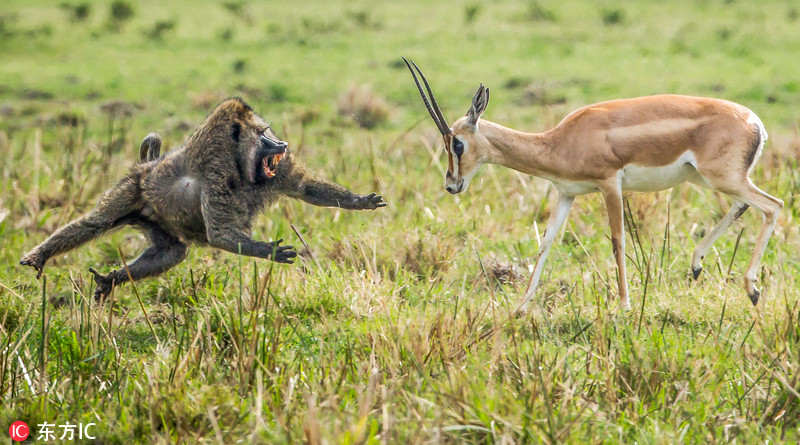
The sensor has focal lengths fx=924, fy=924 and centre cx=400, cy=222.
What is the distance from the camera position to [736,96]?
11.9 m

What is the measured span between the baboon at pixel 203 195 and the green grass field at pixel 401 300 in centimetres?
31

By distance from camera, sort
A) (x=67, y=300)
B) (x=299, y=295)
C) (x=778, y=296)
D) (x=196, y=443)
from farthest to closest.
→ (x=67, y=300) < (x=299, y=295) < (x=778, y=296) < (x=196, y=443)

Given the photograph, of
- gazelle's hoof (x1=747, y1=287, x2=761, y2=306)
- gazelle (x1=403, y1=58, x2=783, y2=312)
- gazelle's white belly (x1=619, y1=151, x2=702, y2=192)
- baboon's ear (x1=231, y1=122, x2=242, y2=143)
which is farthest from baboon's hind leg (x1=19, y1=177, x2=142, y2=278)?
gazelle's hoof (x1=747, y1=287, x2=761, y2=306)

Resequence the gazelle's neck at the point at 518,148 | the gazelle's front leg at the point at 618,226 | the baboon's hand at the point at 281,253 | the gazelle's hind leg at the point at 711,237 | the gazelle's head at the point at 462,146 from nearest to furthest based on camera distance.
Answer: the baboon's hand at the point at 281,253 → the gazelle's front leg at the point at 618,226 → the gazelle's head at the point at 462,146 → the gazelle's neck at the point at 518,148 → the gazelle's hind leg at the point at 711,237

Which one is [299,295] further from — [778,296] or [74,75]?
[74,75]

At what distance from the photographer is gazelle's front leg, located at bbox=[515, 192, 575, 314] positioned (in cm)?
527

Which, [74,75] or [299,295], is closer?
[299,295]

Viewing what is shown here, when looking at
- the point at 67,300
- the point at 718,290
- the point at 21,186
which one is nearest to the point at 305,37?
the point at 21,186

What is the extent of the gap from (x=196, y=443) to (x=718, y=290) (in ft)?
9.70

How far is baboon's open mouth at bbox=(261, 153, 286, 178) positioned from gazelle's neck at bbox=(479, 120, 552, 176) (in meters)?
1.16

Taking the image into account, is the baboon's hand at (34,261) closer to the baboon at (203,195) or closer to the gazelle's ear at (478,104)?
A: the baboon at (203,195)

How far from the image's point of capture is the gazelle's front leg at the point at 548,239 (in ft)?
17.3

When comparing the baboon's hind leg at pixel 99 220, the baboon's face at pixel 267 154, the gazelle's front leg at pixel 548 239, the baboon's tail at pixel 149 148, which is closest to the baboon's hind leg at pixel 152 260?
the baboon's hind leg at pixel 99 220

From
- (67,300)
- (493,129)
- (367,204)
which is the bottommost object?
(67,300)
